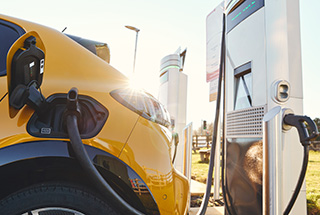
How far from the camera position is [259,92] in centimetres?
210

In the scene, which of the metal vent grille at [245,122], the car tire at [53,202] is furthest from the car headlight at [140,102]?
the metal vent grille at [245,122]

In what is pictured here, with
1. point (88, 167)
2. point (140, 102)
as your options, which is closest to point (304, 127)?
point (140, 102)

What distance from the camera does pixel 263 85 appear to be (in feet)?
6.76

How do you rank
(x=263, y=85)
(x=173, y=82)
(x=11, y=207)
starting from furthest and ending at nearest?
(x=173, y=82) → (x=263, y=85) → (x=11, y=207)

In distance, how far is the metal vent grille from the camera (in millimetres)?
2080

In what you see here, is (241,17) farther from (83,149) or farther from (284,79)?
(83,149)

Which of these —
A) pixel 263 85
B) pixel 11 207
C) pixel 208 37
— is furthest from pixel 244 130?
pixel 208 37

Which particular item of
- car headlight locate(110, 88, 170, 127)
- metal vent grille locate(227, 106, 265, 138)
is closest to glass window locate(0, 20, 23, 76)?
car headlight locate(110, 88, 170, 127)

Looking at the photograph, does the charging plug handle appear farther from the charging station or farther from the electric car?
the electric car

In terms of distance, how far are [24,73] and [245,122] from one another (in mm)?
1863

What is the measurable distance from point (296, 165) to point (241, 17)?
149 cm

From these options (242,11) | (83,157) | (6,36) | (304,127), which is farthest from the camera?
(242,11)

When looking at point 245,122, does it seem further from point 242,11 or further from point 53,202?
point 53,202

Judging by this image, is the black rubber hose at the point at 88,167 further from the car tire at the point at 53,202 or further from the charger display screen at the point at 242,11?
the charger display screen at the point at 242,11
